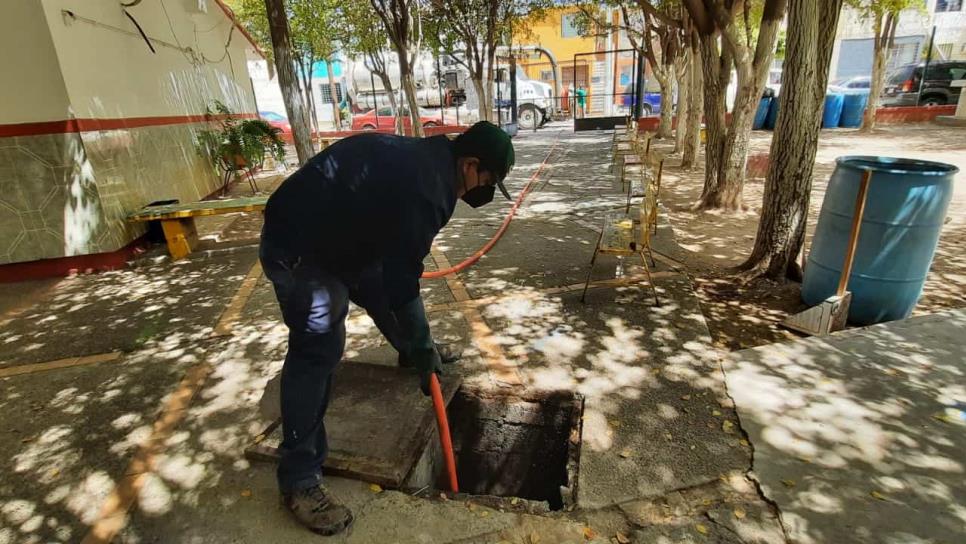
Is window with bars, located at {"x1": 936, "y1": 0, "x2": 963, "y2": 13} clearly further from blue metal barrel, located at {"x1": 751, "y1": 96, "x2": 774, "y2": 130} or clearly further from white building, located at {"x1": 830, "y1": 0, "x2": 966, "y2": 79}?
blue metal barrel, located at {"x1": 751, "y1": 96, "x2": 774, "y2": 130}

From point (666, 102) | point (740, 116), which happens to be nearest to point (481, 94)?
point (666, 102)

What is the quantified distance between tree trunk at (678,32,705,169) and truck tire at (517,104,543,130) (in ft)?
41.8

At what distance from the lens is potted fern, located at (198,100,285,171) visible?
9.51 meters

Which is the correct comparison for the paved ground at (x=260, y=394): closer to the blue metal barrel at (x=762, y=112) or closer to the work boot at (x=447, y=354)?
the work boot at (x=447, y=354)

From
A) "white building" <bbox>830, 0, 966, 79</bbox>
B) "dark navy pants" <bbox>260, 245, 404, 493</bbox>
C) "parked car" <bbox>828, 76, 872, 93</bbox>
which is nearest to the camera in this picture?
"dark navy pants" <bbox>260, 245, 404, 493</bbox>

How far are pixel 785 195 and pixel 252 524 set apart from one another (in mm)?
4517

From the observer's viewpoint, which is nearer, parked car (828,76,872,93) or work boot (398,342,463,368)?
work boot (398,342,463,368)

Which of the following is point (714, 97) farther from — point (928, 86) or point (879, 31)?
point (928, 86)

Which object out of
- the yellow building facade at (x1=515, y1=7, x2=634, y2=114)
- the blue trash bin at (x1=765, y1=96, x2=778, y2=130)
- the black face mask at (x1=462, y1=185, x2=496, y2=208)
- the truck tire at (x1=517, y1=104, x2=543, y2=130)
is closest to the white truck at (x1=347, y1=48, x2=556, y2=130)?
the truck tire at (x1=517, y1=104, x2=543, y2=130)

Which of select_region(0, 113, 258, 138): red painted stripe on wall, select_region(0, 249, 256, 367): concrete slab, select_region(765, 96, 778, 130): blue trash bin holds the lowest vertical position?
select_region(0, 249, 256, 367): concrete slab

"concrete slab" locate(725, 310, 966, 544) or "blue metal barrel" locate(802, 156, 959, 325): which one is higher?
"blue metal barrel" locate(802, 156, 959, 325)

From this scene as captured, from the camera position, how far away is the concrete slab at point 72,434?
7.61ft

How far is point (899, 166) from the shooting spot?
3.86 metres

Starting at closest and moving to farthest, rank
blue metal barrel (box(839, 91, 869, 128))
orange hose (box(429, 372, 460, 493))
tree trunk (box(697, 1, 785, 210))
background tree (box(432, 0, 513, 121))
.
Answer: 1. orange hose (box(429, 372, 460, 493))
2. tree trunk (box(697, 1, 785, 210))
3. background tree (box(432, 0, 513, 121))
4. blue metal barrel (box(839, 91, 869, 128))
